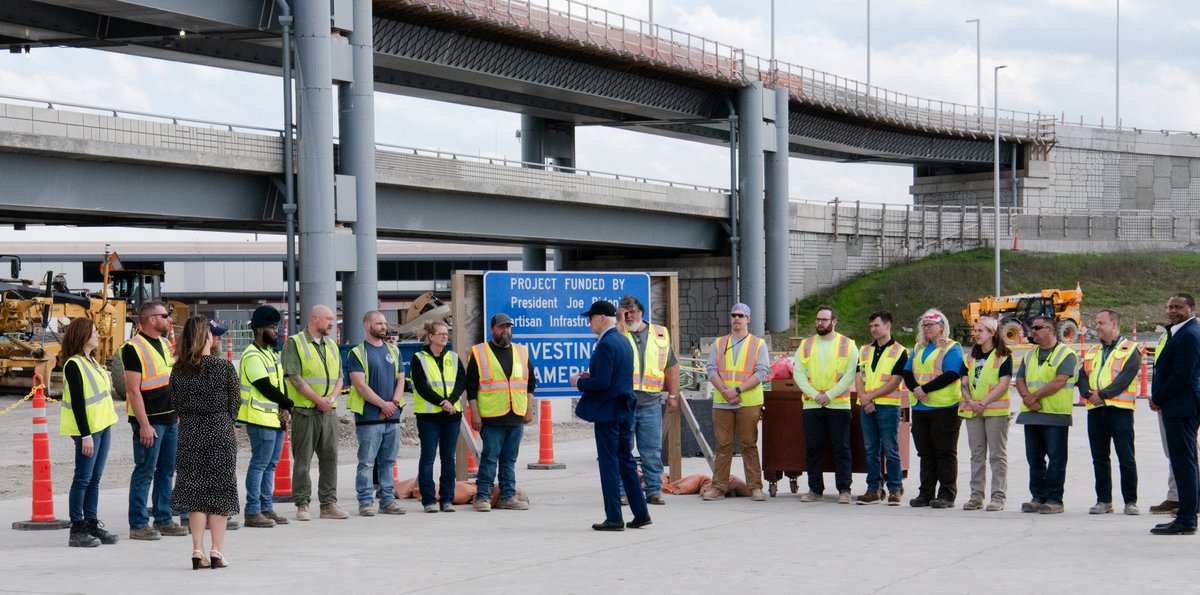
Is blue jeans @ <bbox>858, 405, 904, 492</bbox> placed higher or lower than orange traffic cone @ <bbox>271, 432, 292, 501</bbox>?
higher

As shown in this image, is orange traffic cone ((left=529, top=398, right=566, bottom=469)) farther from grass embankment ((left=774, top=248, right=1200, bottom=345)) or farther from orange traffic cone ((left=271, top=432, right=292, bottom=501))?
grass embankment ((left=774, top=248, right=1200, bottom=345))

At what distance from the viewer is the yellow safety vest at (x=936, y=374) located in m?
13.5

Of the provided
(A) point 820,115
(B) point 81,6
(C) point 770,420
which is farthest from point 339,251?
Answer: (A) point 820,115

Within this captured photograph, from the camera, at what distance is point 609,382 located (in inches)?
474

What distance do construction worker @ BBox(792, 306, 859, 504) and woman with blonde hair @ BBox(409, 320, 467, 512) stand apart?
3.30 metres

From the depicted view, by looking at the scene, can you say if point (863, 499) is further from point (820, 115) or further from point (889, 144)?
→ point (889, 144)

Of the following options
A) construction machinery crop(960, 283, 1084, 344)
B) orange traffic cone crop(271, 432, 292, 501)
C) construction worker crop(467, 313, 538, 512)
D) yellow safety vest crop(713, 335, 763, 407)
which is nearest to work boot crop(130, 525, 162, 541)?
orange traffic cone crop(271, 432, 292, 501)

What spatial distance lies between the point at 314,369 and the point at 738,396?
4.12 meters

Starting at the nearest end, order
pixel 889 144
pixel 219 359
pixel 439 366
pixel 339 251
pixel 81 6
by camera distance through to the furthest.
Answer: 1. pixel 219 359
2. pixel 439 366
3. pixel 81 6
4. pixel 339 251
5. pixel 889 144

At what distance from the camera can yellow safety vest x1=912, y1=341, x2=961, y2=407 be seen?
13.5 metres

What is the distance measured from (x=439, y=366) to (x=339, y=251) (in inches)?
847

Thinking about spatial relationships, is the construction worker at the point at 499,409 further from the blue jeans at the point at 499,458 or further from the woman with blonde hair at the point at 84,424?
the woman with blonde hair at the point at 84,424

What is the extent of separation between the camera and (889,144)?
7069 cm

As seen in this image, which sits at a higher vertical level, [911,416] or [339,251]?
[339,251]
